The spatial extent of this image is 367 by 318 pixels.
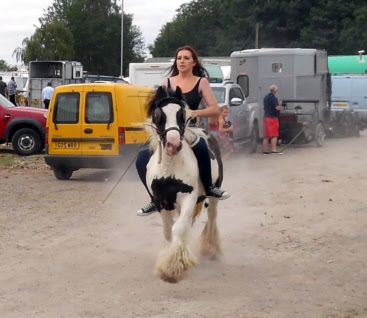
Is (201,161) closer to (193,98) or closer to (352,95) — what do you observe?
(193,98)

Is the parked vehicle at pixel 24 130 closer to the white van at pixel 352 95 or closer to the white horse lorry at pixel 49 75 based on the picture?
the white van at pixel 352 95

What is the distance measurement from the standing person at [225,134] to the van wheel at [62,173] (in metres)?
3.63

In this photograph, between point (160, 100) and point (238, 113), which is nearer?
point (160, 100)

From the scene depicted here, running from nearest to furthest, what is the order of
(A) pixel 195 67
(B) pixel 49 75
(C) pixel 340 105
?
(A) pixel 195 67 → (C) pixel 340 105 → (B) pixel 49 75

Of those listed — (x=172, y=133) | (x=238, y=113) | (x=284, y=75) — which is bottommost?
(x=238, y=113)

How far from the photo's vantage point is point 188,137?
8.63 m

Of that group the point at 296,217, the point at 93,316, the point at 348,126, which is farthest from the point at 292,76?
the point at 93,316

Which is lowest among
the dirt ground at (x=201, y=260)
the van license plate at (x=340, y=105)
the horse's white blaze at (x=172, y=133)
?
the dirt ground at (x=201, y=260)

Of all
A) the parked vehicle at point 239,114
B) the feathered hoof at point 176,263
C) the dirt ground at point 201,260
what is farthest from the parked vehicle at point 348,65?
the feathered hoof at point 176,263

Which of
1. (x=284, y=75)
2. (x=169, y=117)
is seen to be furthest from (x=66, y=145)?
(x=284, y=75)

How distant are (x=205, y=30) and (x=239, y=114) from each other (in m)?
70.9

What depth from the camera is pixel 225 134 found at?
2011cm

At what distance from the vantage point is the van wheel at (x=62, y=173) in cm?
1757

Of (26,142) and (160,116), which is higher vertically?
(160,116)
